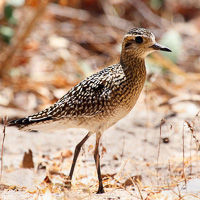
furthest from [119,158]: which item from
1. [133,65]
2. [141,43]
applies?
[141,43]

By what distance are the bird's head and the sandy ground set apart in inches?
26.7

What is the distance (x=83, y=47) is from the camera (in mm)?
8578

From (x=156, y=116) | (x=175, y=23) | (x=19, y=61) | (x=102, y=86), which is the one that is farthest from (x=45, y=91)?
(x=175, y=23)

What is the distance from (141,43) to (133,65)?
199 millimetres

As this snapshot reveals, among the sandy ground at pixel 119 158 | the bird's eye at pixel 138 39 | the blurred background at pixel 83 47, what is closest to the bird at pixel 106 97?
the bird's eye at pixel 138 39

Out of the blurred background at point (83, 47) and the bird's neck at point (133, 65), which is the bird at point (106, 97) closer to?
the bird's neck at point (133, 65)

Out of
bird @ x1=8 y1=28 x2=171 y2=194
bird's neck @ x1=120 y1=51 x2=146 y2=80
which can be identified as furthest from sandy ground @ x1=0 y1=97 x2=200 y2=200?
bird's neck @ x1=120 y1=51 x2=146 y2=80

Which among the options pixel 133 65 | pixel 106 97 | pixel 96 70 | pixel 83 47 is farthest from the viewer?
pixel 83 47

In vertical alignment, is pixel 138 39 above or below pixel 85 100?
above

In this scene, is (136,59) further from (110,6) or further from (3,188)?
(110,6)

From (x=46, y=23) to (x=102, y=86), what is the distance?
18.5ft

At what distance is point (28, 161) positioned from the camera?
4.14 meters

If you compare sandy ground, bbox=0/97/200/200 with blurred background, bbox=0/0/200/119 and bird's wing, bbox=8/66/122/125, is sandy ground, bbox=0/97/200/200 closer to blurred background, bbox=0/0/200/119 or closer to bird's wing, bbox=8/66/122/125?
bird's wing, bbox=8/66/122/125

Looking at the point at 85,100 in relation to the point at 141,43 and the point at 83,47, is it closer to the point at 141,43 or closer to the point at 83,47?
the point at 141,43
